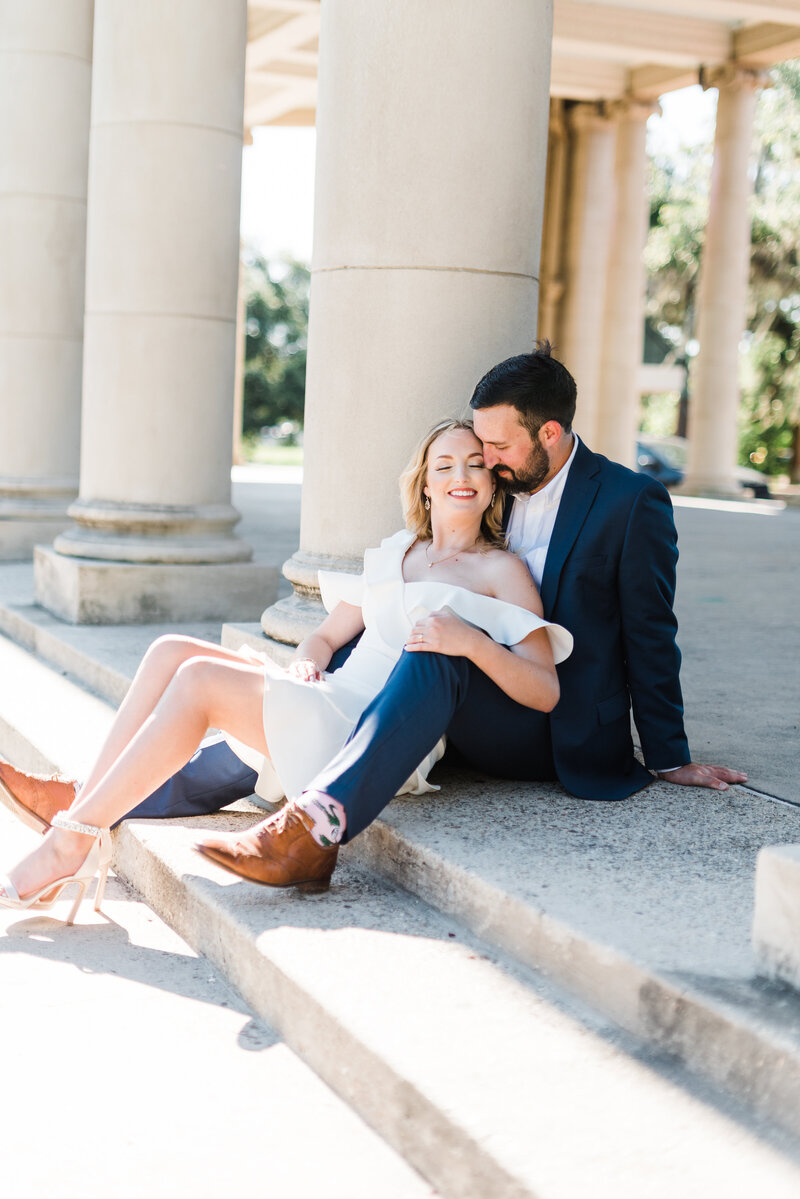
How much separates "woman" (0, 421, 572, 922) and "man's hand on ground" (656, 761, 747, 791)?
77 centimetres

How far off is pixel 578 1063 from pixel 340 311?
13.4ft

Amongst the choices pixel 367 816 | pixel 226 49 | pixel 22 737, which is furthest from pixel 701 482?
pixel 367 816

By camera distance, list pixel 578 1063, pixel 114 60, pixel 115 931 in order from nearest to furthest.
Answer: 1. pixel 578 1063
2. pixel 115 931
3. pixel 114 60

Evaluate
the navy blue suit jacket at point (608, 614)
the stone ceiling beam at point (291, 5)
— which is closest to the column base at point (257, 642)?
the navy blue suit jacket at point (608, 614)

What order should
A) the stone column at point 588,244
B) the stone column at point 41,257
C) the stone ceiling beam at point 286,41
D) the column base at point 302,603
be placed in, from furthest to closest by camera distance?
the stone column at point 588,244, the stone ceiling beam at point 286,41, the stone column at point 41,257, the column base at point 302,603

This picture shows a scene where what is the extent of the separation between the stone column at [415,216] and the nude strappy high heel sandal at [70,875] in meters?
2.20

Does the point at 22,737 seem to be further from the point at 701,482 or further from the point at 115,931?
the point at 701,482

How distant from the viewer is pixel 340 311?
669 cm

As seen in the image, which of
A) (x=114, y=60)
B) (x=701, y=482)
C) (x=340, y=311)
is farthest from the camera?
(x=701, y=482)

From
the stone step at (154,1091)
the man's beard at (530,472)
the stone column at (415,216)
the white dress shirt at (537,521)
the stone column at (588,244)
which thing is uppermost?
the stone column at (588,244)

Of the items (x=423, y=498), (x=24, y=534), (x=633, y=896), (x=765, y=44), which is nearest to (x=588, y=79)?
(x=765, y=44)

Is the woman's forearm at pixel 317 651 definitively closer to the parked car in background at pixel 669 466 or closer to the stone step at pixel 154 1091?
the stone step at pixel 154 1091

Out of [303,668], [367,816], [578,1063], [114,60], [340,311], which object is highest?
[114,60]

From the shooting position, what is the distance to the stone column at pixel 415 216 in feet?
20.9
